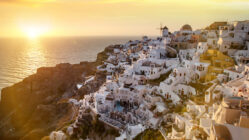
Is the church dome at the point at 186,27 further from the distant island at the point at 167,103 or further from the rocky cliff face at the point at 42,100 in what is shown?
the rocky cliff face at the point at 42,100

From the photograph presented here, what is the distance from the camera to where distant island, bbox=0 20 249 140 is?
19875 millimetres

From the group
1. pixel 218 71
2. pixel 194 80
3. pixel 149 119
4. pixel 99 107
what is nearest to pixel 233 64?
pixel 218 71

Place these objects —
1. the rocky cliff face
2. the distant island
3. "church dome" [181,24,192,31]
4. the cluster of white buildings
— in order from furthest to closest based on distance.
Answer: "church dome" [181,24,192,31], the rocky cliff face, the distant island, the cluster of white buildings

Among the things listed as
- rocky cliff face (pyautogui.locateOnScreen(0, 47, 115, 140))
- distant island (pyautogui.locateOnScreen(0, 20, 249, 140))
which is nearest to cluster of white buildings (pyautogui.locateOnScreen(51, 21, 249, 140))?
distant island (pyautogui.locateOnScreen(0, 20, 249, 140))

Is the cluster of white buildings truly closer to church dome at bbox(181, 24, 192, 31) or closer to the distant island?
the distant island

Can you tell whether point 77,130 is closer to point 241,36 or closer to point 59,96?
point 59,96

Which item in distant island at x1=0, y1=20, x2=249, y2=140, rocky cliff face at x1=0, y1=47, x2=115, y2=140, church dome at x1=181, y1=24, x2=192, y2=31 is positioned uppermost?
church dome at x1=181, y1=24, x2=192, y2=31

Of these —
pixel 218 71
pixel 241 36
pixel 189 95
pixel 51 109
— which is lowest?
pixel 51 109

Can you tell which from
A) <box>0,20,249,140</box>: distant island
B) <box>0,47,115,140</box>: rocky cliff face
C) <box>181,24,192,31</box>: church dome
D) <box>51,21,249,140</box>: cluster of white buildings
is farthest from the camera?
<box>181,24,192,31</box>: church dome

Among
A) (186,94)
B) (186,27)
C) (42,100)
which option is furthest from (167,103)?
A: (186,27)

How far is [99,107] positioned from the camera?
112 feet

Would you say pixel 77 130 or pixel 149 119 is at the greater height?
pixel 149 119

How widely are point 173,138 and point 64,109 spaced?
109 feet

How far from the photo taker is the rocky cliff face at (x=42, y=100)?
146 ft
